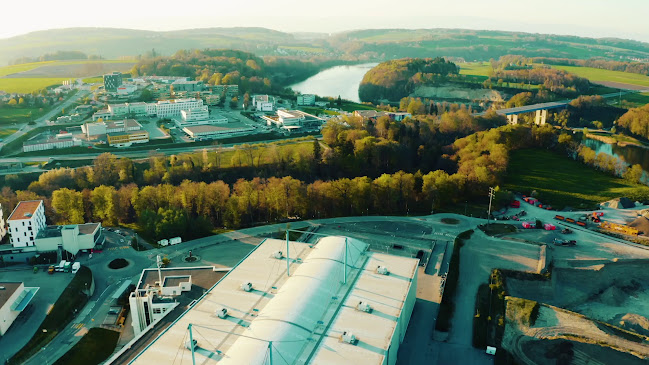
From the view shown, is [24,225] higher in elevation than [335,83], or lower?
lower

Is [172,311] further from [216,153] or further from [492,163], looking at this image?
[492,163]

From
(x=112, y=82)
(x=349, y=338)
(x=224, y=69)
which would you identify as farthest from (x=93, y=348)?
(x=224, y=69)

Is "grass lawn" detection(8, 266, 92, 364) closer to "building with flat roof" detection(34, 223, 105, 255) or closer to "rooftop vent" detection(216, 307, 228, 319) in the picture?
"building with flat roof" detection(34, 223, 105, 255)

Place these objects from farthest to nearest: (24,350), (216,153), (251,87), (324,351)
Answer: (251,87) < (216,153) < (24,350) < (324,351)

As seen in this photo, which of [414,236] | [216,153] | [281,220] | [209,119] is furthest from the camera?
[209,119]

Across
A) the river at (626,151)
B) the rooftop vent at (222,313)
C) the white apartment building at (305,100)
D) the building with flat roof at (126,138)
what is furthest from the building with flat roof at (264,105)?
the rooftop vent at (222,313)

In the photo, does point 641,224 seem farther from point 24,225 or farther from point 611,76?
point 611,76

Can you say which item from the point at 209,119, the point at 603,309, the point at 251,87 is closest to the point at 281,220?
the point at 603,309

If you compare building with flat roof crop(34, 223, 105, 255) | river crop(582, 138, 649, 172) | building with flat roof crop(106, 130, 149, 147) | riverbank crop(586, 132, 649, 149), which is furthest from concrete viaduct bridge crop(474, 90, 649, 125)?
building with flat roof crop(34, 223, 105, 255)
